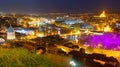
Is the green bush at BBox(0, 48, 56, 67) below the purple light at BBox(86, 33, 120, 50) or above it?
above

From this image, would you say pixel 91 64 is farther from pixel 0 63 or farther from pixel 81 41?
pixel 81 41

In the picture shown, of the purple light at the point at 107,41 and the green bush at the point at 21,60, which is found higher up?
the green bush at the point at 21,60

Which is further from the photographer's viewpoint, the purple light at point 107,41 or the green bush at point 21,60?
the purple light at point 107,41

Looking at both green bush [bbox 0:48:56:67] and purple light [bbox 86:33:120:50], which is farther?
purple light [bbox 86:33:120:50]

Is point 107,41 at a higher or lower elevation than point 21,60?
lower

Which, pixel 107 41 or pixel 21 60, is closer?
pixel 21 60
